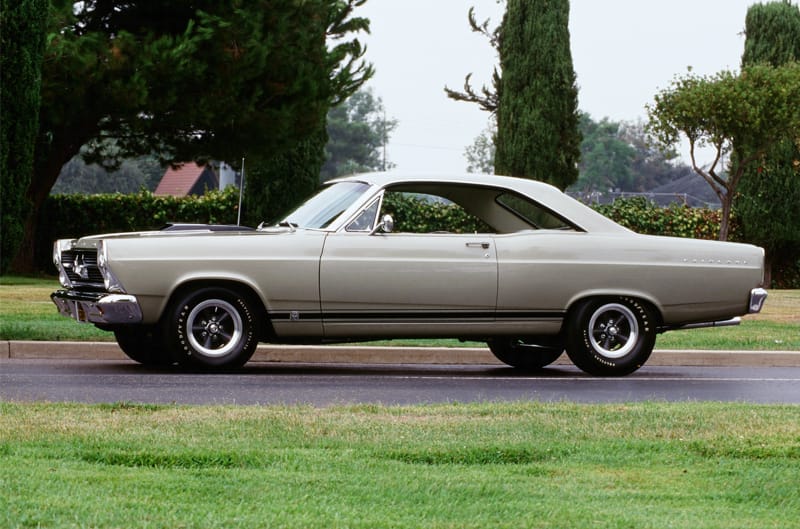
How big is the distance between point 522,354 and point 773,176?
23.0m

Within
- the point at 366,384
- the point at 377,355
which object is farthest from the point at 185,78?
the point at 366,384

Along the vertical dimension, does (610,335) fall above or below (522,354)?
above

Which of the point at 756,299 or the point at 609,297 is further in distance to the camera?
the point at 756,299

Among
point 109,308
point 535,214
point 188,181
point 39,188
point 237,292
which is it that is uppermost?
point 188,181

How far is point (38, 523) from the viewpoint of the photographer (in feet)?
15.7

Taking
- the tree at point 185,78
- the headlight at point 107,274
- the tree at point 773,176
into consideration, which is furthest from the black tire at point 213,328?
the tree at point 773,176

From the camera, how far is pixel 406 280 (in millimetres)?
10883

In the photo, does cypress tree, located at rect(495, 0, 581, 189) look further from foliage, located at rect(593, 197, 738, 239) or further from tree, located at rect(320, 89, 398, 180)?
tree, located at rect(320, 89, 398, 180)

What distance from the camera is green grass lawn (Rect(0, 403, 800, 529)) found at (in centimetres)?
507

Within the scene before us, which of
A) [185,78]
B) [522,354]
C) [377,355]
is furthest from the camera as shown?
[185,78]

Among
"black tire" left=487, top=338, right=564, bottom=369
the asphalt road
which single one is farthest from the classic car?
"black tire" left=487, top=338, right=564, bottom=369

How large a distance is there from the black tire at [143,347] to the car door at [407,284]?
1.61 metres

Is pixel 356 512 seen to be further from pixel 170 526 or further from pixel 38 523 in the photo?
pixel 38 523

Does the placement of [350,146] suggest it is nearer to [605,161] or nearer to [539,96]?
[605,161]
